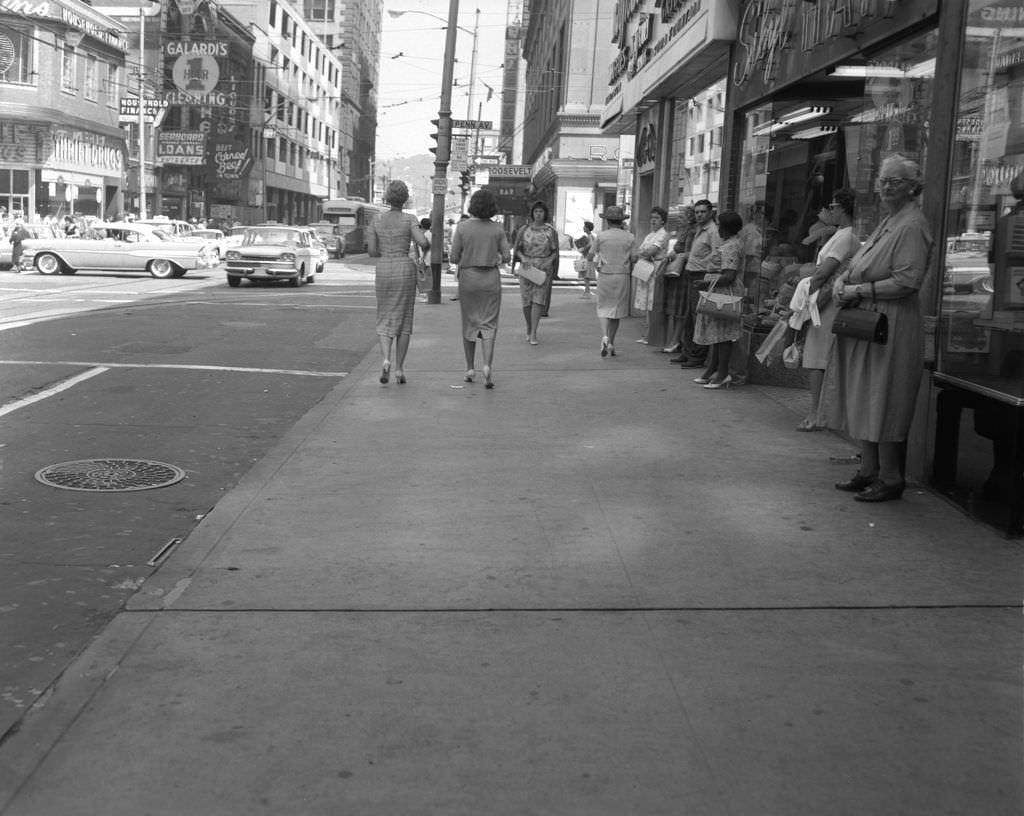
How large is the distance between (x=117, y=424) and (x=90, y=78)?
49947 mm

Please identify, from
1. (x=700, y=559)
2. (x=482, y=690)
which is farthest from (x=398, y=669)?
(x=700, y=559)

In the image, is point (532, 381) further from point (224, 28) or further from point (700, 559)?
point (224, 28)

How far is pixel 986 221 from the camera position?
22.4 feet

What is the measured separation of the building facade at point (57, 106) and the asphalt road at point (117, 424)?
98.3 feet

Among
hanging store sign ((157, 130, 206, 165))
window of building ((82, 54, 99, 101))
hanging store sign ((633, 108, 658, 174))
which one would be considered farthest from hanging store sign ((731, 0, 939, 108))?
hanging store sign ((157, 130, 206, 165))

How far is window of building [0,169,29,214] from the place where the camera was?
4834 cm

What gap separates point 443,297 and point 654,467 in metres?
20.0

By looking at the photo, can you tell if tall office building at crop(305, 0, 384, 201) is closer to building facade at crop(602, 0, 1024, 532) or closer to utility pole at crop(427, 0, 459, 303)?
utility pole at crop(427, 0, 459, 303)

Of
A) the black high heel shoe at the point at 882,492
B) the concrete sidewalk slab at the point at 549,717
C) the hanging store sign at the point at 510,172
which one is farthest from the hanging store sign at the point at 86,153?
the concrete sidewalk slab at the point at 549,717

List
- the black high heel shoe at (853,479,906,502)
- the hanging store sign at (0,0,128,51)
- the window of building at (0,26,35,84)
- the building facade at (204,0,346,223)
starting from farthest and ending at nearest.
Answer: the building facade at (204,0,346,223) < the window of building at (0,26,35,84) < the hanging store sign at (0,0,128,51) < the black high heel shoe at (853,479,906,502)

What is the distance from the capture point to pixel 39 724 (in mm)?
3674

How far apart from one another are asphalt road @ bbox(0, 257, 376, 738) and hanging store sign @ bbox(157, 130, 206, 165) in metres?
42.9

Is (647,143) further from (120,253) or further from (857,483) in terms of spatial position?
(120,253)

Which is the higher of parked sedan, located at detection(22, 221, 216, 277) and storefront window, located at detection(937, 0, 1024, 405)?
storefront window, located at detection(937, 0, 1024, 405)
